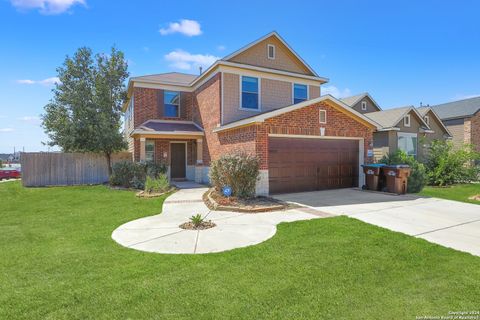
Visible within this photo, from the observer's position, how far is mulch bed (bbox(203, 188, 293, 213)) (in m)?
8.34

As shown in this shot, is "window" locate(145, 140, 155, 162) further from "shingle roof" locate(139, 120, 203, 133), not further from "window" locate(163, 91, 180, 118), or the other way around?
"window" locate(163, 91, 180, 118)

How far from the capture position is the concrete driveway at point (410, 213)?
5.79 m

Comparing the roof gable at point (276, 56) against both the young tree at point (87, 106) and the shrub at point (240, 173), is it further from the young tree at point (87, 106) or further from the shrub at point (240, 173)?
the young tree at point (87, 106)

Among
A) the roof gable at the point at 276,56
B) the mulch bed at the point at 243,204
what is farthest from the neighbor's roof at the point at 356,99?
the mulch bed at the point at 243,204

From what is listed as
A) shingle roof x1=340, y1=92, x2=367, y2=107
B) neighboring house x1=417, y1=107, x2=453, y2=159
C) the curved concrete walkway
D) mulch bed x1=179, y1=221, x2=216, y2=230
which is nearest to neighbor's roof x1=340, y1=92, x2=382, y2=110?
shingle roof x1=340, y1=92, x2=367, y2=107

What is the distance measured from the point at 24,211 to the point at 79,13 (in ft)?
24.7

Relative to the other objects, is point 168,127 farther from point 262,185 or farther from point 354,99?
point 354,99

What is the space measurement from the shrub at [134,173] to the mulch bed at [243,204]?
5.22m

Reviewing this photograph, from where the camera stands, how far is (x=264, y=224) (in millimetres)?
6801

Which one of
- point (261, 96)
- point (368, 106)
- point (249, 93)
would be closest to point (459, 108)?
point (368, 106)

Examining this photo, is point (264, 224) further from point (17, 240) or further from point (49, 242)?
point (17, 240)

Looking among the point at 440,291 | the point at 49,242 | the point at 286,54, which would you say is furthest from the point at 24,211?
the point at 286,54

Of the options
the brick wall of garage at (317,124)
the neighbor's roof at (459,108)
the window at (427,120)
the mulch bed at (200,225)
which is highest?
the neighbor's roof at (459,108)

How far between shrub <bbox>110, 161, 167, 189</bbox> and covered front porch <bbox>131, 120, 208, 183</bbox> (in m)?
1.36
